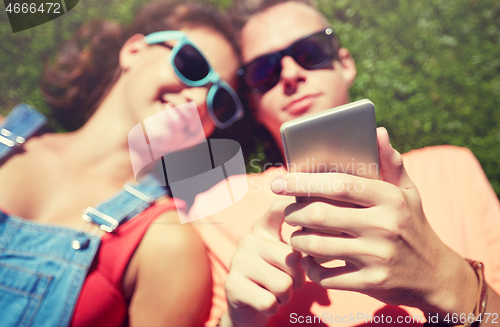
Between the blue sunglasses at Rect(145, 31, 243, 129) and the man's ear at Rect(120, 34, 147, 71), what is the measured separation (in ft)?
0.11

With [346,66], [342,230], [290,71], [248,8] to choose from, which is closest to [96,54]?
[248,8]

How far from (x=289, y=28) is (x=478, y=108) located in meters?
1.08

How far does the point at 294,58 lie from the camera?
980mm

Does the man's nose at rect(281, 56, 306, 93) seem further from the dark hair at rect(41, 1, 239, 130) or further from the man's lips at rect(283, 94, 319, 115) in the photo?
the dark hair at rect(41, 1, 239, 130)

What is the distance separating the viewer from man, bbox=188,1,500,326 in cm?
50

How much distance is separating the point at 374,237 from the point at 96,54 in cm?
126

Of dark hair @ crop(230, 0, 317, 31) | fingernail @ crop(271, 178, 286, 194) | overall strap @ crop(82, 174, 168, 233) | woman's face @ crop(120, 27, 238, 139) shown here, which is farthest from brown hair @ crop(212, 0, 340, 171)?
fingernail @ crop(271, 178, 286, 194)

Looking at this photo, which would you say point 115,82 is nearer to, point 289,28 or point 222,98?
point 222,98

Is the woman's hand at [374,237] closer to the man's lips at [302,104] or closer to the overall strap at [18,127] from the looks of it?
the man's lips at [302,104]

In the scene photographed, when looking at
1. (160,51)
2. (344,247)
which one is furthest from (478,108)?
(160,51)

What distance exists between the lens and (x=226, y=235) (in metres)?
0.98

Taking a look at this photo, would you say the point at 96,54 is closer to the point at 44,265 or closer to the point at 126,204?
the point at 126,204

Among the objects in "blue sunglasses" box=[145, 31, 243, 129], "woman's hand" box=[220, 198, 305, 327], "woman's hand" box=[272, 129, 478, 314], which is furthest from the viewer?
"blue sunglasses" box=[145, 31, 243, 129]

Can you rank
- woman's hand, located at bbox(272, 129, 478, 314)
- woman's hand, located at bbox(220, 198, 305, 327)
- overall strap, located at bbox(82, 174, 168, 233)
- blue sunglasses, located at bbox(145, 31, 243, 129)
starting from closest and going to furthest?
woman's hand, located at bbox(272, 129, 478, 314), woman's hand, located at bbox(220, 198, 305, 327), overall strap, located at bbox(82, 174, 168, 233), blue sunglasses, located at bbox(145, 31, 243, 129)
